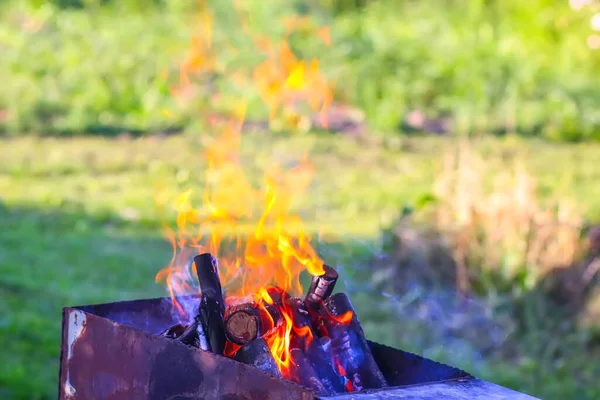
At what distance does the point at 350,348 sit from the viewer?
259 centimetres

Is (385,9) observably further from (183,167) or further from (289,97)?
(183,167)

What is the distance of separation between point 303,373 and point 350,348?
0.71 feet

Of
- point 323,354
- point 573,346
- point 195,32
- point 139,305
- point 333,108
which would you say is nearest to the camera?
point 323,354

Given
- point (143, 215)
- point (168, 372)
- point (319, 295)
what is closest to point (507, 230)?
point (143, 215)

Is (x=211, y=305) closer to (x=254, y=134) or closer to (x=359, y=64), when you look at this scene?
(x=254, y=134)

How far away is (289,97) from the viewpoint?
10.5 meters

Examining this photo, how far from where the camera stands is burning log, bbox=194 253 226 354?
2508 mm

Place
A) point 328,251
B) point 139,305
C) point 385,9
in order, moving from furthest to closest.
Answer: point 385,9 < point 328,251 < point 139,305

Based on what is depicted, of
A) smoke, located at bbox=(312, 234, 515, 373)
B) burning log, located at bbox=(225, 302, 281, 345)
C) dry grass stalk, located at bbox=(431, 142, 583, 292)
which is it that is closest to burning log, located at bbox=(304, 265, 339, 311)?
burning log, located at bbox=(225, 302, 281, 345)

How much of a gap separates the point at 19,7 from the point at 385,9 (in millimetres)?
4816

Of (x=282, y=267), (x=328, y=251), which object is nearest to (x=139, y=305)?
(x=282, y=267)

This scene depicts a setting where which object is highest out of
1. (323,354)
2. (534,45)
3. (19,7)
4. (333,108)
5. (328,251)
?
(19,7)

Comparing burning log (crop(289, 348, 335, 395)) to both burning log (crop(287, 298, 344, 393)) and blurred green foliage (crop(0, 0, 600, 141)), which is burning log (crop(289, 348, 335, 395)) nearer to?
burning log (crop(287, 298, 344, 393))

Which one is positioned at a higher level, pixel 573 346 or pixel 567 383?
pixel 573 346
